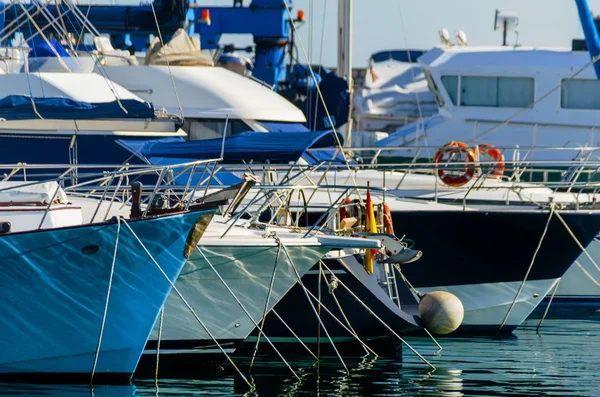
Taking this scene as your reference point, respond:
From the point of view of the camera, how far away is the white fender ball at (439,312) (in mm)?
14484

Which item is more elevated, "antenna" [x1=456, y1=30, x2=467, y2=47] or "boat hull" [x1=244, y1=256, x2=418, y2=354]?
"antenna" [x1=456, y1=30, x2=467, y2=47]

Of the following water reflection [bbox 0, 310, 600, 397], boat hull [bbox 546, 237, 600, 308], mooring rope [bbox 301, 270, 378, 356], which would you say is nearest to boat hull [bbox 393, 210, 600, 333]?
water reflection [bbox 0, 310, 600, 397]

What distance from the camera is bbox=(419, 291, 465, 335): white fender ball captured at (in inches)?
570

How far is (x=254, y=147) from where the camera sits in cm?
1498

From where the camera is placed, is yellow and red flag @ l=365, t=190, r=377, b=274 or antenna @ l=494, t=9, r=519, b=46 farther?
antenna @ l=494, t=9, r=519, b=46

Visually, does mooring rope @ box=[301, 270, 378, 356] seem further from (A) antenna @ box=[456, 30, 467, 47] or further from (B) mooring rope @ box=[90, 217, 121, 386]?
(A) antenna @ box=[456, 30, 467, 47]

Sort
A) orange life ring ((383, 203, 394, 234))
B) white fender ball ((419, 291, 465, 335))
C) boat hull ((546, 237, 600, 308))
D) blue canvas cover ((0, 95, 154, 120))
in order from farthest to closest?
boat hull ((546, 237, 600, 308)) < blue canvas cover ((0, 95, 154, 120)) < orange life ring ((383, 203, 394, 234)) < white fender ball ((419, 291, 465, 335))

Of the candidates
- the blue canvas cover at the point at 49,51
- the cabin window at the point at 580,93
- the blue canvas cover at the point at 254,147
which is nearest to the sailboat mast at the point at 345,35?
the cabin window at the point at 580,93

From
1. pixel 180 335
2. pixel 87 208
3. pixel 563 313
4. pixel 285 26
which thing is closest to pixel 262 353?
pixel 180 335

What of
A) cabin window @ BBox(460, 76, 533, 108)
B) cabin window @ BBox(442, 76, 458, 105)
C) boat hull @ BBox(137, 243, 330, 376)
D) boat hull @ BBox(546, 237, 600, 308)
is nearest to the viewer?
boat hull @ BBox(137, 243, 330, 376)

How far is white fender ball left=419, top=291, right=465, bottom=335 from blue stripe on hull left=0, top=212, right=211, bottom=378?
364cm

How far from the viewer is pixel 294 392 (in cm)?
1209

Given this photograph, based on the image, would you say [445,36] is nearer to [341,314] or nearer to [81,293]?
[341,314]

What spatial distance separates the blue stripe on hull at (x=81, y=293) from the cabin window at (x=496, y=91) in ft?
49.0
